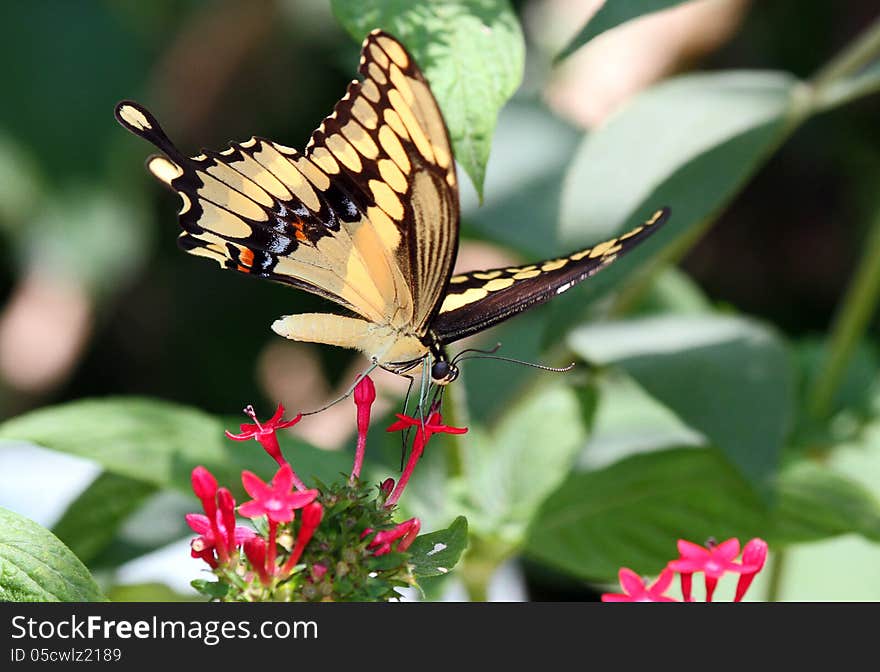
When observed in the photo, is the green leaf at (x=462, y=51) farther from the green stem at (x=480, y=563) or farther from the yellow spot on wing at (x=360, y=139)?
the green stem at (x=480, y=563)

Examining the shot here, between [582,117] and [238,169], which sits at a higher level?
[582,117]

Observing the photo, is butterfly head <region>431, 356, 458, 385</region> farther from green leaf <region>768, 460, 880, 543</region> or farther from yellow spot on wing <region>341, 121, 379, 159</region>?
green leaf <region>768, 460, 880, 543</region>

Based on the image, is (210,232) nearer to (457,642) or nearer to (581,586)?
(457,642)

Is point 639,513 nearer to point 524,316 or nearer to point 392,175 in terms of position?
point 392,175

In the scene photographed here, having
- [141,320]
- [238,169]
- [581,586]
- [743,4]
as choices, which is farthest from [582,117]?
[238,169]

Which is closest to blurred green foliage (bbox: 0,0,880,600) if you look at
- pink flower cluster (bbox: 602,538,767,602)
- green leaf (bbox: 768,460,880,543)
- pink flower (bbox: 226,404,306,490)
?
green leaf (bbox: 768,460,880,543)

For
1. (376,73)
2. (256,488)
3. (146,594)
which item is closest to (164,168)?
(376,73)
